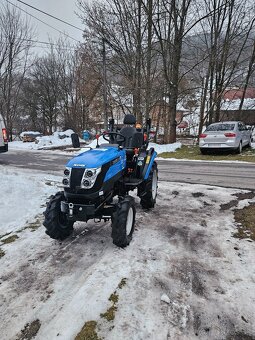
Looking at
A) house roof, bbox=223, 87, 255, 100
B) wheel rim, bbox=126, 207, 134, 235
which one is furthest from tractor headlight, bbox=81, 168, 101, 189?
house roof, bbox=223, 87, 255, 100

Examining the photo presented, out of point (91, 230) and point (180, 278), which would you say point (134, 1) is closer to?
point (91, 230)

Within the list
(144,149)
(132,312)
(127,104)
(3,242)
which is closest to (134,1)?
(127,104)

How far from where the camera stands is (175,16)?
17.3m

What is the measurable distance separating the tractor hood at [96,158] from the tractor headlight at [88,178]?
67mm

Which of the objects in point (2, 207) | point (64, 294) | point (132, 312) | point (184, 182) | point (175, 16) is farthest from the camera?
point (175, 16)

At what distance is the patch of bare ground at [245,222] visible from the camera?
4.36m

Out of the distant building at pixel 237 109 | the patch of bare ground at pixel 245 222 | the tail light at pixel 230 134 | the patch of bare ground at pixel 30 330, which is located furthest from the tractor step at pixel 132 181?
the distant building at pixel 237 109

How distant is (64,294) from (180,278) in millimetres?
Result: 1240

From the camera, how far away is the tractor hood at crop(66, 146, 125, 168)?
3838mm

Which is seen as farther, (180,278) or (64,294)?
(180,278)

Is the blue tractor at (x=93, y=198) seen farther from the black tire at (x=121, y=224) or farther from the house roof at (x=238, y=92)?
the house roof at (x=238, y=92)

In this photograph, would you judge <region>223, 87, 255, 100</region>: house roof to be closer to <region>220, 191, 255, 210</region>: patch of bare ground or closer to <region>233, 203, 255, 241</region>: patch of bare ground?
<region>220, 191, 255, 210</region>: patch of bare ground

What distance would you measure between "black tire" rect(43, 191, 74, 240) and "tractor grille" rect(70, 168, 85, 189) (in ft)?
1.39

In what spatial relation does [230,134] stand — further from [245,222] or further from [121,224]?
[121,224]
